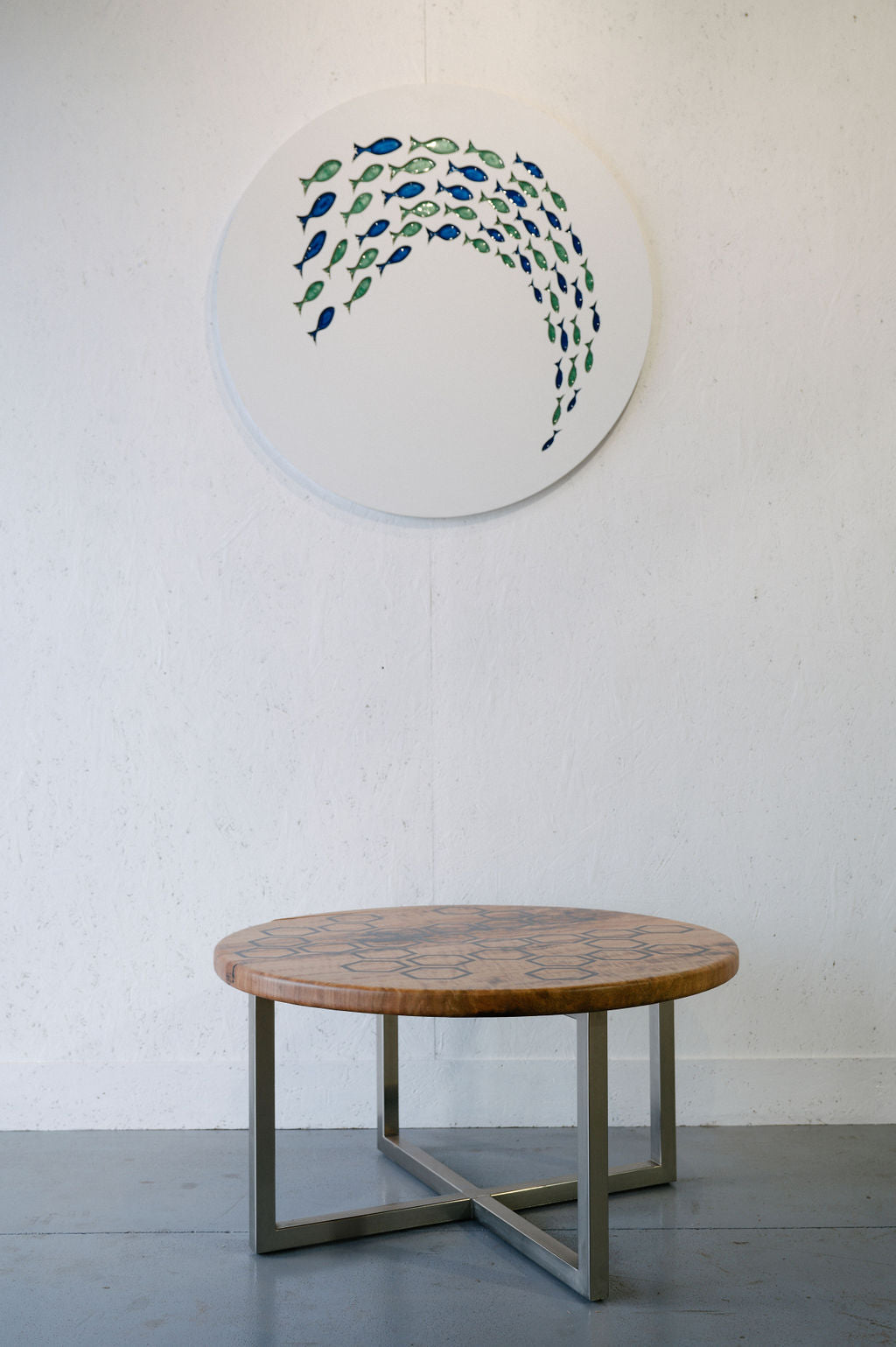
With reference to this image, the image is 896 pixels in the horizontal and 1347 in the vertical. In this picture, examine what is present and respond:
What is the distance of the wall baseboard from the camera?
7.65 feet

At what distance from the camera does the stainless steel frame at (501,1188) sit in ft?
5.11

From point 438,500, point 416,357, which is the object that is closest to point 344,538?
point 438,500

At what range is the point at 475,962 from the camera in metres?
1.60

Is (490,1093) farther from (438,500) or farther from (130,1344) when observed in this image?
(438,500)

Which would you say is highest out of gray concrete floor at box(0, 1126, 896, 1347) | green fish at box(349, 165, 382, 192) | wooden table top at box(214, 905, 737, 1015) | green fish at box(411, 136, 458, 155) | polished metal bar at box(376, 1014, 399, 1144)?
green fish at box(411, 136, 458, 155)

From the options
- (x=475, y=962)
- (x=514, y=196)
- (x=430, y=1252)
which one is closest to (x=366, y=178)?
(x=514, y=196)

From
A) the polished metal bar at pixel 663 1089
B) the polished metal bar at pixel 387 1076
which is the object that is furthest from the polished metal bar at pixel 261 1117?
the polished metal bar at pixel 663 1089

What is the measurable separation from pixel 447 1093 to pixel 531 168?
82.6 inches

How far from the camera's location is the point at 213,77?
243cm

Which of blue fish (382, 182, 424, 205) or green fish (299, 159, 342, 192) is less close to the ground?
green fish (299, 159, 342, 192)

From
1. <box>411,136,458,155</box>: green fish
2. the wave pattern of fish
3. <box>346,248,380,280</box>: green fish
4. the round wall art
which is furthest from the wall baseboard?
<box>411,136,458,155</box>: green fish

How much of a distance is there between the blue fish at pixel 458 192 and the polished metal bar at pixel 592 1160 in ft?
5.89

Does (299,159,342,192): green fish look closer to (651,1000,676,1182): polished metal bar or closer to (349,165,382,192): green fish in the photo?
Result: (349,165,382,192): green fish

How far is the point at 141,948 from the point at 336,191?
1766mm
